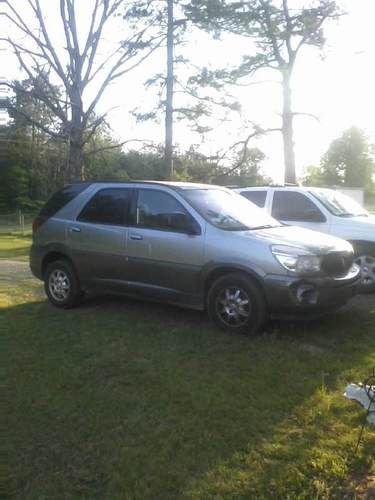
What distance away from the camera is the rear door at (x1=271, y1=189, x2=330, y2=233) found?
912 centimetres

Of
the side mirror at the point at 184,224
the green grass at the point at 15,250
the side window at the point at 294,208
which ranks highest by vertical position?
the side window at the point at 294,208

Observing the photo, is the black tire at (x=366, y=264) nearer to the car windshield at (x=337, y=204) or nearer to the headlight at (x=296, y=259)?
the car windshield at (x=337, y=204)

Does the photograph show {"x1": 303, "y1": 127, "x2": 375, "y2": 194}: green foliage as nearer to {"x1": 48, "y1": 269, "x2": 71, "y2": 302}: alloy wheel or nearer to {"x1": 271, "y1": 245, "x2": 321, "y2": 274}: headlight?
{"x1": 48, "y1": 269, "x2": 71, "y2": 302}: alloy wheel

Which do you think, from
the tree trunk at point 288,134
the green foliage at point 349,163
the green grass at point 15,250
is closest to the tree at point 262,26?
the tree trunk at point 288,134

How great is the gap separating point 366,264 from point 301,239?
9.61ft

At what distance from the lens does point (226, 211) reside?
6.79 meters

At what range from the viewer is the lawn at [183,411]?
3277mm

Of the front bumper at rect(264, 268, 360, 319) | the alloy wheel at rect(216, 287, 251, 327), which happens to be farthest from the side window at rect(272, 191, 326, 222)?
the alloy wheel at rect(216, 287, 251, 327)

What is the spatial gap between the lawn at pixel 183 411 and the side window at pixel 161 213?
1.17m

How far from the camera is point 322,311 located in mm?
5984

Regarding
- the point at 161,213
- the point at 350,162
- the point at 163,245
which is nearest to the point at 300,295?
the point at 163,245

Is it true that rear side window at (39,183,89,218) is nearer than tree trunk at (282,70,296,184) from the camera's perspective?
Yes

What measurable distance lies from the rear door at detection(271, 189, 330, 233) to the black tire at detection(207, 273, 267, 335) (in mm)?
3472

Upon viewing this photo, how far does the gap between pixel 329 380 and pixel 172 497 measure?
2170 mm
